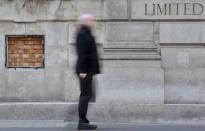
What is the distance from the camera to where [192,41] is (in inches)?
511

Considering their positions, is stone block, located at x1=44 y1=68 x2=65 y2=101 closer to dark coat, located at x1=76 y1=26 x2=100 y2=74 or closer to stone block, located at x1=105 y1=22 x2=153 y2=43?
stone block, located at x1=105 y1=22 x2=153 y2=43

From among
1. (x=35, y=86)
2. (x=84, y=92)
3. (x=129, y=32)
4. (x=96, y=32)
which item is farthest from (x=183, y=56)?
(x=84, y=92)

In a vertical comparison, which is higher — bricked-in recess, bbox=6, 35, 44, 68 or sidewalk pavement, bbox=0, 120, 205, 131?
bricked-in recess, bbox=6, 35, 44, 68

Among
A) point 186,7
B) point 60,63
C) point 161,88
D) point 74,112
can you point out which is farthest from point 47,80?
point 186,7

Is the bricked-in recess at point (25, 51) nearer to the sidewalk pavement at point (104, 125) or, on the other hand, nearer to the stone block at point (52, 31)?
the stone block at point (52, 31)

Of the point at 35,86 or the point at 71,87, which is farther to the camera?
the point at 35,86

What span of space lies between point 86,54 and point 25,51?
3.56m

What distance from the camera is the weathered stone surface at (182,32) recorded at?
12945mm

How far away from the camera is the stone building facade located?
41.3 feet

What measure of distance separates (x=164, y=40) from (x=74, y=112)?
2357 millimetres

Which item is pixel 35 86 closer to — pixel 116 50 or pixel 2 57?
pixel 2 57

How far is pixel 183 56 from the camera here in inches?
513

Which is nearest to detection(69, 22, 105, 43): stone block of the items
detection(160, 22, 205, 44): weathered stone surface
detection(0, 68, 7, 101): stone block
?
detection(160, 22, 205, 44): weathered stone surface

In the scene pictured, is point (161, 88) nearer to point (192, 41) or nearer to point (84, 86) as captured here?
point (192, 41)
